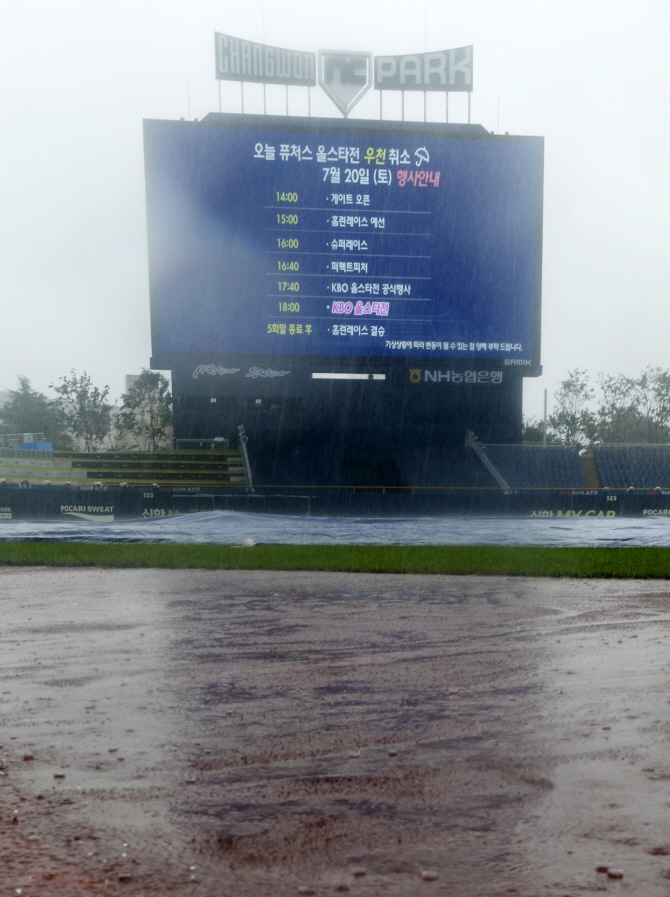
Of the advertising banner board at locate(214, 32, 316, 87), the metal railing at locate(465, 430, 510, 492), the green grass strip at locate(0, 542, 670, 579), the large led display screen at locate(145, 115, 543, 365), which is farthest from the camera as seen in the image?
the metal railing at locate(465, 430, 510, 492)

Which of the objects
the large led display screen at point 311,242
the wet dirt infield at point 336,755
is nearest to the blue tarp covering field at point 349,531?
the large led display screen at point 311,242

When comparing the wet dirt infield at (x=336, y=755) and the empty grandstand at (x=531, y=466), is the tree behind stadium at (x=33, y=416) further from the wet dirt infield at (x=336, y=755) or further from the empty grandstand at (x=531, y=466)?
the wet dirt infield at (x=336, y=755)

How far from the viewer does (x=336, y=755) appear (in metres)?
3.56

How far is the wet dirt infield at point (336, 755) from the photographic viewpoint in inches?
99.5

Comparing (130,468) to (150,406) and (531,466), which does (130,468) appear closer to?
(531,466)

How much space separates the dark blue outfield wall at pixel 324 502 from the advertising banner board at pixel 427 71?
11.9m

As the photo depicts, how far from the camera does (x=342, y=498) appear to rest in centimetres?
2158

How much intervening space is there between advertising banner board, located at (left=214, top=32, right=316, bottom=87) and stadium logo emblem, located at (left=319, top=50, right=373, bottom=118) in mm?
382

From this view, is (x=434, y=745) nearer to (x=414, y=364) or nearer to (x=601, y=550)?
(x=601, y=550)

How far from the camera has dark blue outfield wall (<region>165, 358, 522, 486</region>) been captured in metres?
22.5

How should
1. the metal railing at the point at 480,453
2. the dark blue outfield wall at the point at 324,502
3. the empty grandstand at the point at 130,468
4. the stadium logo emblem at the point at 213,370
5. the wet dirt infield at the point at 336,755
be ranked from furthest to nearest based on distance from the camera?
the empty grandstand at the point at 130,468, the metal railing at the point at 480,453, the stadium logo emblem at the point at 213,370, the dark blue outfield wall at the point at 324,502, the wet dirt infield at the point at 336,755

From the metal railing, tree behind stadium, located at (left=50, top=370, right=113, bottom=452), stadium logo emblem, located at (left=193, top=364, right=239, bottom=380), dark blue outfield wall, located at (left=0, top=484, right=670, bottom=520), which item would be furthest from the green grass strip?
tree behind stadium, located at (left=50, top=370, right=113, bottom=452)

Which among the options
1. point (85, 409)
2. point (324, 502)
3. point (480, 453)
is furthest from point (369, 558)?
point (85, 409)

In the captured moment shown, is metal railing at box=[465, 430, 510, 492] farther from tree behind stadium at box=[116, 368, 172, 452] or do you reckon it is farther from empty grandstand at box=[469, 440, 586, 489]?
tree behind stadium at box=[116, 368, 172, 452]
